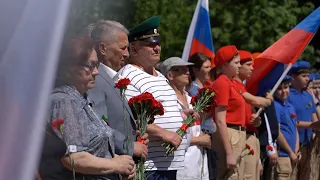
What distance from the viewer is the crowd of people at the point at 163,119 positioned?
358cm

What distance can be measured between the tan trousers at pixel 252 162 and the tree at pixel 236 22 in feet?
26.0

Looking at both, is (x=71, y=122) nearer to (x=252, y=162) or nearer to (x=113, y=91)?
(x=113, y=91)

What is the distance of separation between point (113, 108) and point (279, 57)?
13.2 feet

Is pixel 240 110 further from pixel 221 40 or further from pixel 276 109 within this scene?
pixel 221 40

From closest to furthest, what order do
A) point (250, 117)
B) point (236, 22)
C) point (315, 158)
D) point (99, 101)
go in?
point (99, 101) < point (250, 117) < point (315, 158) < point (236, 22)

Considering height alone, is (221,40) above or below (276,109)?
above

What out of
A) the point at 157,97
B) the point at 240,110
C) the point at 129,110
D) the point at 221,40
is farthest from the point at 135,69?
the point at 221,40

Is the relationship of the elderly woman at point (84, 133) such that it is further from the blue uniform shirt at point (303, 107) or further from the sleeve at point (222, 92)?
the blue uniform shirt at point (303, 107)

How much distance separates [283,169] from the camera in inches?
335

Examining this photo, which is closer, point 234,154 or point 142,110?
point 142,110

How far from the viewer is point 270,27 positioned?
1572 cm

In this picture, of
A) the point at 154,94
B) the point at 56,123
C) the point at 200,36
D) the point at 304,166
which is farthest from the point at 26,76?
the point at 304,166

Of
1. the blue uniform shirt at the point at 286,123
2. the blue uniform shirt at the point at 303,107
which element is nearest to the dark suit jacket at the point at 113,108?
the blue uniform shirt at the point at 286,123

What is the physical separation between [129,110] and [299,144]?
557cm
